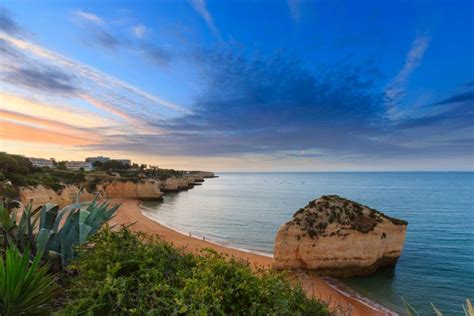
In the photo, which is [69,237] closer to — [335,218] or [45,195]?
[335,218]

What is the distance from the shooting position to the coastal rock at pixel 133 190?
60062mm

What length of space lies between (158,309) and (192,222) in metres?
36.2

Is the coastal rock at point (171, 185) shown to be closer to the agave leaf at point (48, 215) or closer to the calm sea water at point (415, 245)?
the calm sea water at point (415, 245)

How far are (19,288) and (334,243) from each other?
15.8m

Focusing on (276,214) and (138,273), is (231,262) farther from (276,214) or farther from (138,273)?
(276,214)

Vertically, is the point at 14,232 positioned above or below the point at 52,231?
below

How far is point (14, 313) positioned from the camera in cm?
312

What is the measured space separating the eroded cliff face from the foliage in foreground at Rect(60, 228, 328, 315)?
2815 centimetres

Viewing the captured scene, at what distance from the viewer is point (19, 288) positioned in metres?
3.13

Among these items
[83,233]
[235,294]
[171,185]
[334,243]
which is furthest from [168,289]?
[171,185]

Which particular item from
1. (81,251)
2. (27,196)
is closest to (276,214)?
(27,196)

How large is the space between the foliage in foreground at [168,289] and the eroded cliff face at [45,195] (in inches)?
1108

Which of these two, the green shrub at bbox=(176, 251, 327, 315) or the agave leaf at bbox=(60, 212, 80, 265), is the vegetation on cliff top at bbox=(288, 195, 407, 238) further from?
the agave leaf at bbox=(60, 212, 80, 265)

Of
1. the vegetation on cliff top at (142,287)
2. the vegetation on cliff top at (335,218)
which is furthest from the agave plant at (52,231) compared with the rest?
the vegetation on cliff top at (335,218)
